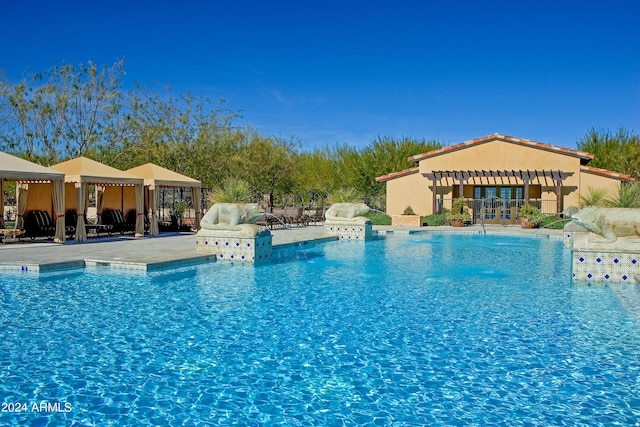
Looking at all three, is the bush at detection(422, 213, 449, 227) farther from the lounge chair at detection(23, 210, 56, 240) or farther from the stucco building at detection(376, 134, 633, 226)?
the lounge chair at detection(23, 210, 56, 240)

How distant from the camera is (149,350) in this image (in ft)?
19.2

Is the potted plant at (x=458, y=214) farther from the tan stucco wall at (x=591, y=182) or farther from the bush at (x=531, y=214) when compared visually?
the tan stucco wall at (x=591, y=182)

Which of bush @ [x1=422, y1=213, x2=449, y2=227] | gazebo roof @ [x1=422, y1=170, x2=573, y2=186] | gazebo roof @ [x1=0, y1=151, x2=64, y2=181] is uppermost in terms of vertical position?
gazebo roof @ [x1=422, y1=170, x2=573, y2=186]

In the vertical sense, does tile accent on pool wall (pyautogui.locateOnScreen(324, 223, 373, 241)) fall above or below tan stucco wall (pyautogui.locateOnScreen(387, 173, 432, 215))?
below

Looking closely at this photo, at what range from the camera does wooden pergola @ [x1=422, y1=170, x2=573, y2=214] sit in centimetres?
2577

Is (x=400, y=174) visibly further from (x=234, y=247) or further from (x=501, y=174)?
(x=234, y=247)

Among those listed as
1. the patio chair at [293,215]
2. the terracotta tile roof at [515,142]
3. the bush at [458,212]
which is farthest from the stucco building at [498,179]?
the patio chair at [293,215]

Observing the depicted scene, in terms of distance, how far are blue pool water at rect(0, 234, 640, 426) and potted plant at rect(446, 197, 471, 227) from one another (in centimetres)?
1465

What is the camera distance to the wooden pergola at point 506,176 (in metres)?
25.8

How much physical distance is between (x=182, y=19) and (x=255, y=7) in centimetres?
324

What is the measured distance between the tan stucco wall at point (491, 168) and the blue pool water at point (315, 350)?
17.8 meters

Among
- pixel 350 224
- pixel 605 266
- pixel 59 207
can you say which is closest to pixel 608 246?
pixel 605 266

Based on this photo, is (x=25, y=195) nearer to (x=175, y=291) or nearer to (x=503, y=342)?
(x=175, y=291)

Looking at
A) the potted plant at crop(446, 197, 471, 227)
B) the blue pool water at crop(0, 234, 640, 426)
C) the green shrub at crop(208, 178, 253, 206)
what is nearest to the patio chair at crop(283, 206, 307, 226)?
the potted plant at crop(446, 197, 471, 227)
